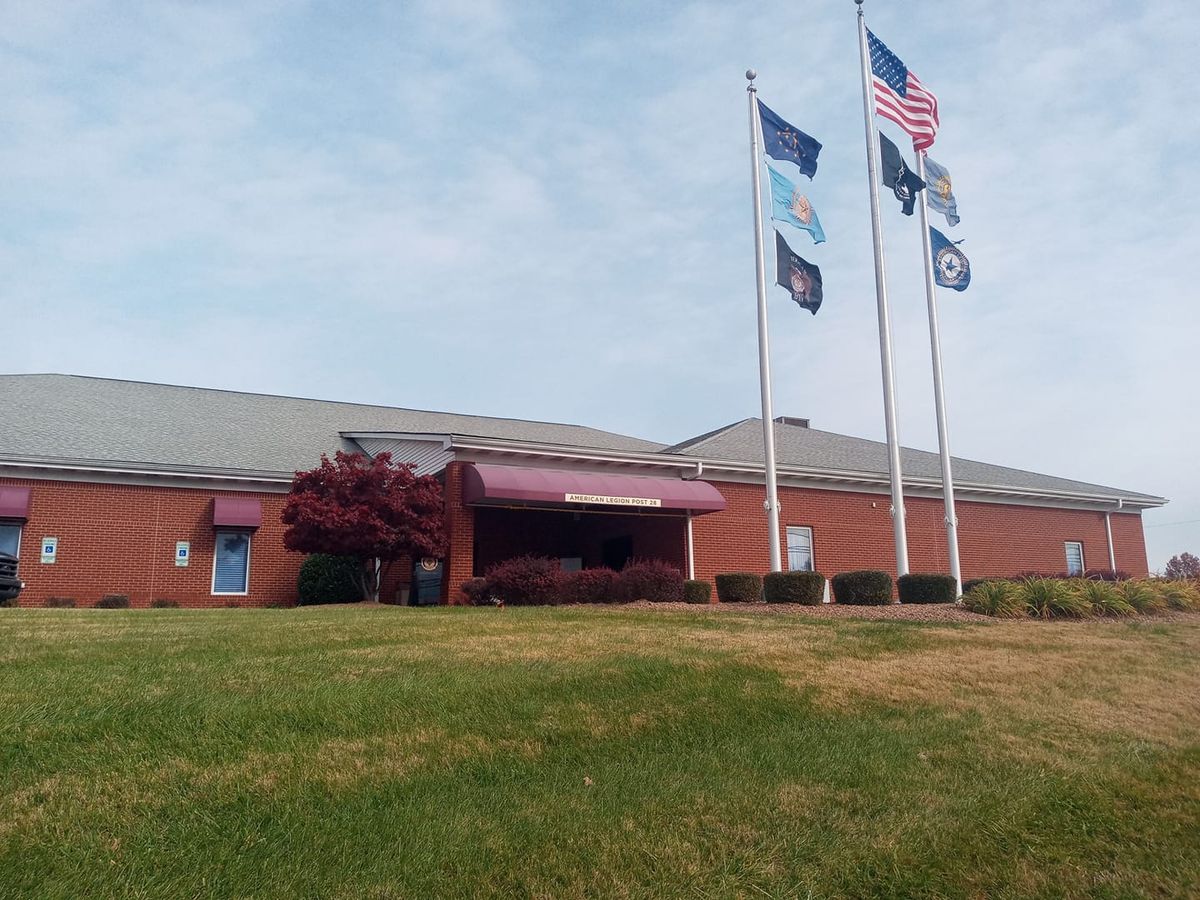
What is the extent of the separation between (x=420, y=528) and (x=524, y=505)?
2380 mm

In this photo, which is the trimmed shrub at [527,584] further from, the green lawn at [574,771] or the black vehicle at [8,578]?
the black vehicle at [8,578]

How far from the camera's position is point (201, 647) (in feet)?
31.4

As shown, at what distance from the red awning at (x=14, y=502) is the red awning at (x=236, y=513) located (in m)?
3.76

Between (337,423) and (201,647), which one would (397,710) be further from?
(337,423)

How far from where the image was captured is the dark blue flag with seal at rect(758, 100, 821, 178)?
1958 cm

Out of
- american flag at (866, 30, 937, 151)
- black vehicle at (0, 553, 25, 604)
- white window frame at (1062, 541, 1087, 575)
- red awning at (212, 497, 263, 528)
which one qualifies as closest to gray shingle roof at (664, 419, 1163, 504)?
white window frame at (1062, 541, 1087, 575)

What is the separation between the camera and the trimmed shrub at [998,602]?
15133mm

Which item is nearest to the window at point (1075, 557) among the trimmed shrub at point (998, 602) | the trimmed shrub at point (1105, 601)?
the trimmed shrub at point (1105, 601)

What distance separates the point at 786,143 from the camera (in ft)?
64.4

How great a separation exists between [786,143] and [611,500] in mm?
8225

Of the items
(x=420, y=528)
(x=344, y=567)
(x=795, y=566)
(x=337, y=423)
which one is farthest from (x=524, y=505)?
(x=337, y=423)

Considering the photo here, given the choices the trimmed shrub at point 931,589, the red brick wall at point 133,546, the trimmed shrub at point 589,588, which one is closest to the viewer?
the trimmed shrub at point 931,589

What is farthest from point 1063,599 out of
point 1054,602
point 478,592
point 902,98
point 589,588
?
point 902,98

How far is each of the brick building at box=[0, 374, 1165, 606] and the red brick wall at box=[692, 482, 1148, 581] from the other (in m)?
0.06
